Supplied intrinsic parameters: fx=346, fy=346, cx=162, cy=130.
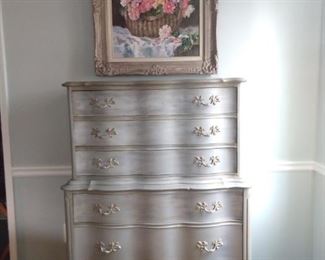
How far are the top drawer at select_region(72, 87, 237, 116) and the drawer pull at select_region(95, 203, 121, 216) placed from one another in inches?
18.8

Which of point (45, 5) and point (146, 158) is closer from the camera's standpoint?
point (146, 158)

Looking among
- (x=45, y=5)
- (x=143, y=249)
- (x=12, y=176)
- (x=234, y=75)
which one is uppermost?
(x=45, y=5)

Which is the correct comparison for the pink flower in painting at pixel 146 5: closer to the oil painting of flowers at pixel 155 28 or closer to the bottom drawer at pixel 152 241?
the oil painting of flowers at pixel 155 28

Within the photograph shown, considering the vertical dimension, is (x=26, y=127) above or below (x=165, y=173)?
above

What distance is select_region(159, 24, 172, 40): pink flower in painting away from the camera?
2188mm

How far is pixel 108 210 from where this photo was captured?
1.77 metres

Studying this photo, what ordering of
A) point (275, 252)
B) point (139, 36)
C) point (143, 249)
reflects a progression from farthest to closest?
point (275, 252) < point (139, 36) < point (143, 249)

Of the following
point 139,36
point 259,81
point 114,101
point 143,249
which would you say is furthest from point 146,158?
point 259,81

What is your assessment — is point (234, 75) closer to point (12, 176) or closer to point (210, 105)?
point (210, 105)

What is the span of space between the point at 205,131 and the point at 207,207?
0.40 m

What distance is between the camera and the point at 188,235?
5.88ft

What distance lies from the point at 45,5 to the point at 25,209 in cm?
133

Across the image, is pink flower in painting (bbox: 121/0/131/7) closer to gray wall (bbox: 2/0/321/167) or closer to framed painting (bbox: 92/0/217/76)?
framed painting (bbox: 92/0/217/76)

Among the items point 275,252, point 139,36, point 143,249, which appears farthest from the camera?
point 275,252
